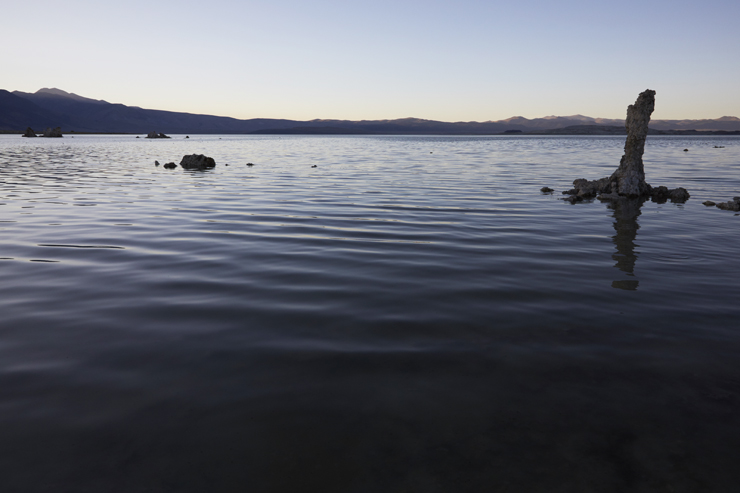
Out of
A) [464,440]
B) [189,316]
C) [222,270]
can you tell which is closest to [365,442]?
[464,440]

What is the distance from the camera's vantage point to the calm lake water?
3.08 metres

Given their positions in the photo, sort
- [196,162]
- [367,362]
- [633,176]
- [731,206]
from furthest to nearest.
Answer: [196,162] → [633,176] → [731,206] → [367,362]

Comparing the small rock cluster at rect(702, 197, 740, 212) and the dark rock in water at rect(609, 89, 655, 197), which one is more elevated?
the dark rock in water at rect(609, 89, 655, 197)

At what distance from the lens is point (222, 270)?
7844 millimetres

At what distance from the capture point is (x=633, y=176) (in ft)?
62.2

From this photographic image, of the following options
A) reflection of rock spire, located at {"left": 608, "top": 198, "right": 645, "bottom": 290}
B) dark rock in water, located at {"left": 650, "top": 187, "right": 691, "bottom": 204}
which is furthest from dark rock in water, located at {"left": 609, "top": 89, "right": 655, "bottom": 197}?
reflection of rock spire, located at {"left": 608, "top": 198, "right": 645, "bottom": 290}

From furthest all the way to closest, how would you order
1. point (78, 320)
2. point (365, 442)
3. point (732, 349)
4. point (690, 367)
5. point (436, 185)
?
point (436, 185) → point (78, 320) → point (732, 349) → point (690, 367) → point (365, 442)

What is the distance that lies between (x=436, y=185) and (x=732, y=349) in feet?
56.2

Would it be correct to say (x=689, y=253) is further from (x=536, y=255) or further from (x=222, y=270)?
(x=222, y=270)

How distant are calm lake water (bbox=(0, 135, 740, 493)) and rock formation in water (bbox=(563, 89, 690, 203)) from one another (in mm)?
8581

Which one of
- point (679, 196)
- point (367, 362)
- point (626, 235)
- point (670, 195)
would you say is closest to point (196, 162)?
point (670, 195)

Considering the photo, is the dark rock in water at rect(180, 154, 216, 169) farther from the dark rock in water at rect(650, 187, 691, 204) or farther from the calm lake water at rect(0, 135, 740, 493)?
the dark rock in water at rect(650, 187, 691, 204)

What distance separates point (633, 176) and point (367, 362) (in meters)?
18.7

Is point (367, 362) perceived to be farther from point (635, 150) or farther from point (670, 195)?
point (635, 150)
